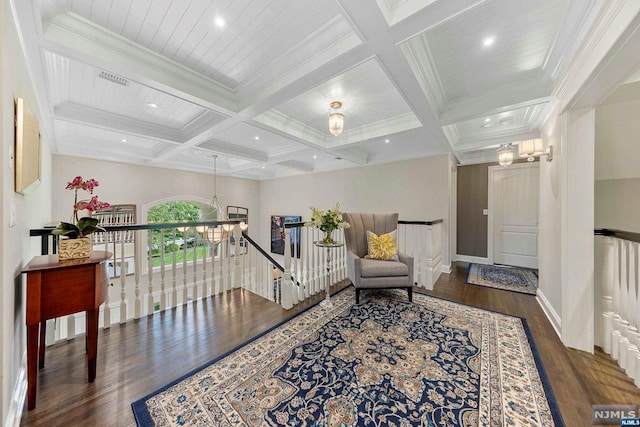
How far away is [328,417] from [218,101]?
3.15 meters

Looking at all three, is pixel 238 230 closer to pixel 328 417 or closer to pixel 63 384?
pixel 63 384

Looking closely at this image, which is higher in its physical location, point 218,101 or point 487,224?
point 218,101

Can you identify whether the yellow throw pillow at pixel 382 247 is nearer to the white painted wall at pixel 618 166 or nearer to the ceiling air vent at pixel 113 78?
the white painted wall at pixel 618 166

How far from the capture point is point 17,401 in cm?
137

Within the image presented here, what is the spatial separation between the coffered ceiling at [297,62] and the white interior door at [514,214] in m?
1.47

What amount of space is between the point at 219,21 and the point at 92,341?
2.60m

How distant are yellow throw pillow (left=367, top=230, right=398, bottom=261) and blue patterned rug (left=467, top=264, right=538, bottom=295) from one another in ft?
5.89

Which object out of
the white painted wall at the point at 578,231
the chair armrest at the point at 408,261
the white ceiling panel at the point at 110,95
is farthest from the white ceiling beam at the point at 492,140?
the white ceiling panel at the point at 110,95

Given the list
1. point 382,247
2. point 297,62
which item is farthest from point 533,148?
point 297,62

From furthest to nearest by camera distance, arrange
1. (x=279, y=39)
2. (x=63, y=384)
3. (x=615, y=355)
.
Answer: (x=279, y=39), (x=615, y=355), (x=63, y=384)

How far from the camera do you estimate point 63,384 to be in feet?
5.32

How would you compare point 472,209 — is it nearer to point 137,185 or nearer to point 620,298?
point 620,298

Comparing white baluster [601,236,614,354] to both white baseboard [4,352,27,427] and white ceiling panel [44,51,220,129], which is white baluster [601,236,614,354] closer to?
white baseboard [4,352,27,427]

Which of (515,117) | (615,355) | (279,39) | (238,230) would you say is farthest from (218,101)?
(615,355)
